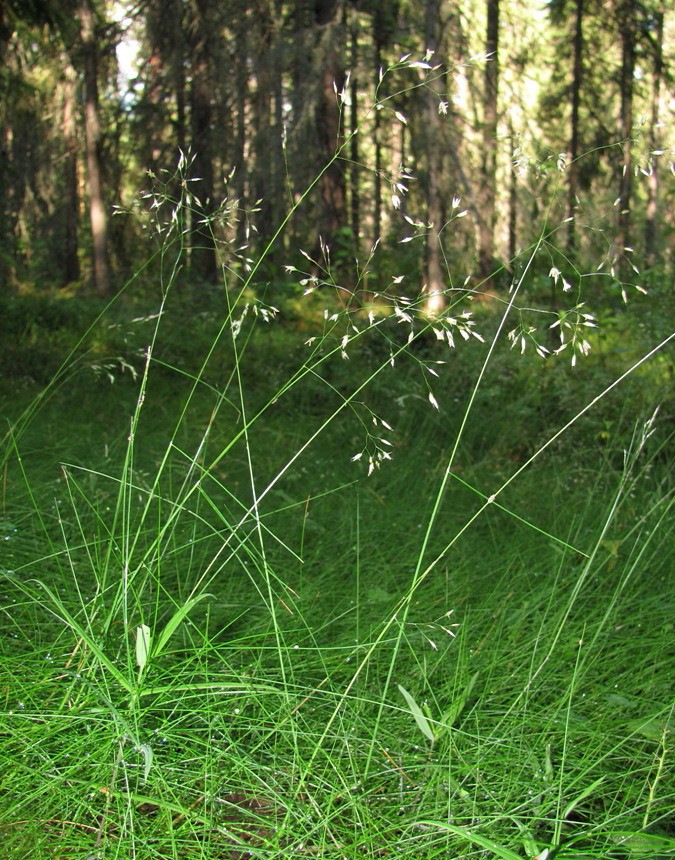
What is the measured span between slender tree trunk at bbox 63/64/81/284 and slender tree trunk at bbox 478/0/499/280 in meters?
6.67

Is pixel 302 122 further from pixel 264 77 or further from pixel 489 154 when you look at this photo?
pixel 489 154

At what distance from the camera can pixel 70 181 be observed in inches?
588

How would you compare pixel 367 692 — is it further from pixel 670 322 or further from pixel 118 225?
pixel 118 225

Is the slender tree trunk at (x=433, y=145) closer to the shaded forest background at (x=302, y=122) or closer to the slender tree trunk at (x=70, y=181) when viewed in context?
the shaded forest background at (x=302, y=122)

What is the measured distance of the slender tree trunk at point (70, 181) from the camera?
529 inches

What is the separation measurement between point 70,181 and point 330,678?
1488 centimetres

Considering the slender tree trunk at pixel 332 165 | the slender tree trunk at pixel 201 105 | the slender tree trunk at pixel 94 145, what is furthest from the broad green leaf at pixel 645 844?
the slender tree trunk at pixel 94 145

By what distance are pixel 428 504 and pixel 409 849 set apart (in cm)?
224

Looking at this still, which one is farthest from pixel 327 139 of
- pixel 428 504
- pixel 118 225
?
pixel 428 504

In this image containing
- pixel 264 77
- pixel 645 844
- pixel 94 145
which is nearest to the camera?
pixel 645 844

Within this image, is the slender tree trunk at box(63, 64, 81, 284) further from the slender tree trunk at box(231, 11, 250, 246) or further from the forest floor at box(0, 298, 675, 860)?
the forest floor at box(0, 298, 675, 860)

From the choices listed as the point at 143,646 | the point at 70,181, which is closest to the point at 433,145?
the point at 143,646

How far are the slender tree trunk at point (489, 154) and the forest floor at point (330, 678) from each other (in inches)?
228

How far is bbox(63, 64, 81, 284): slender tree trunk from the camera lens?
1344cm
